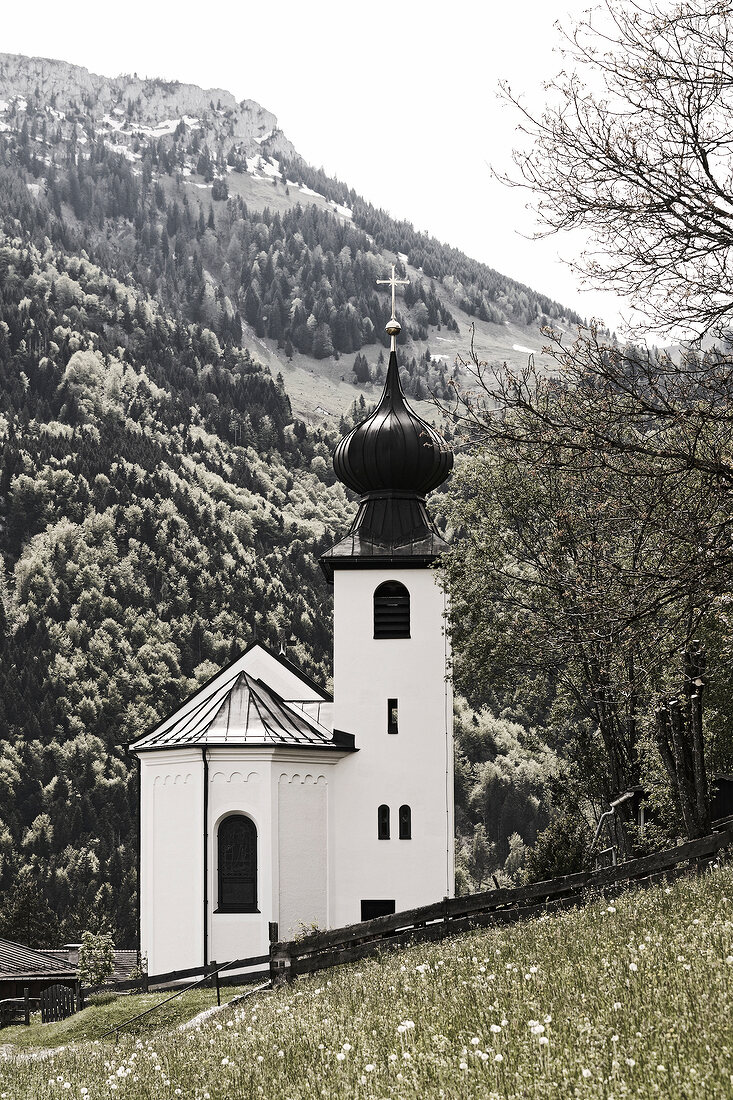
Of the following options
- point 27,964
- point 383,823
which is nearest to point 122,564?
point 27,964

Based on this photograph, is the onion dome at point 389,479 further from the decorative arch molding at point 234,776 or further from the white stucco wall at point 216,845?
the decorative arch molding at point 234,776

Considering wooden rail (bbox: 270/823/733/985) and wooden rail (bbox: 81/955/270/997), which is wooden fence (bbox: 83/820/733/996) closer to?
wooden rail (bbox: 270/823/733/985)

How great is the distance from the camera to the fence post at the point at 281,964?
53.3 feet

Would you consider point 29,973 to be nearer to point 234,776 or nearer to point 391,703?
point 234,776

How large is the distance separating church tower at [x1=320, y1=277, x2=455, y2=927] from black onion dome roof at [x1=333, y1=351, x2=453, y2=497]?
45mm

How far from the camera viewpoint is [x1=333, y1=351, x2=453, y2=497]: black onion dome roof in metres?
32.5

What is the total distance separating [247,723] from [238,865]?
10.6 ft

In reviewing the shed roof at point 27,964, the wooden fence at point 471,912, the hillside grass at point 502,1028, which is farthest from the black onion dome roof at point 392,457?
the shed roof at point 27,964

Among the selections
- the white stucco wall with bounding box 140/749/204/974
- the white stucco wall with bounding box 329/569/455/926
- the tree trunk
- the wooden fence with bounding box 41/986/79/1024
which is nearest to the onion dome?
the white stucco wall with bounding box 329/569/455/926

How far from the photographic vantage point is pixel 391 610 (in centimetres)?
3141

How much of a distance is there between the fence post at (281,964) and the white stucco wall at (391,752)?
13.8 meters

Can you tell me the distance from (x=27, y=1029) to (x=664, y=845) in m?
13.6

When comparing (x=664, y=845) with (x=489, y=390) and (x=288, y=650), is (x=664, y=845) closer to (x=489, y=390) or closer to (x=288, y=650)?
(x=489, y=390)

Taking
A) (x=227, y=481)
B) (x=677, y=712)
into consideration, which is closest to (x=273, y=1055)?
(x=677, y=712)
